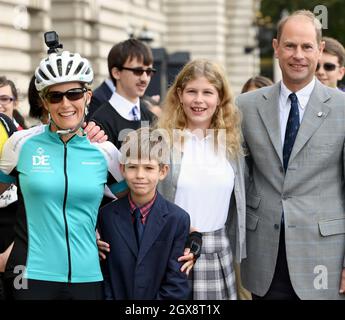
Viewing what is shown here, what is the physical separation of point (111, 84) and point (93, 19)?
1404cm

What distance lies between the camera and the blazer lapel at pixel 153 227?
4727mm

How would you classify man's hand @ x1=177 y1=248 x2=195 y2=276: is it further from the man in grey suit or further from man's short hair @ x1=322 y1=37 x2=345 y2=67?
man's short hair @ x1=322 y1=37 x2=345 y2=67

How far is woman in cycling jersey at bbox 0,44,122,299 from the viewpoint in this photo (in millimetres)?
4445

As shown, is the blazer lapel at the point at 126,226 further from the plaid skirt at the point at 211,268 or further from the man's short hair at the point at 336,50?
the man's short hair at the point at 336,50

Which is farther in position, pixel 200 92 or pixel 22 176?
pixel 200 92

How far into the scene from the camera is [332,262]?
5.18m

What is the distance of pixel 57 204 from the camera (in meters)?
4.45

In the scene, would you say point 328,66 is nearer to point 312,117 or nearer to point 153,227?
point 312,117

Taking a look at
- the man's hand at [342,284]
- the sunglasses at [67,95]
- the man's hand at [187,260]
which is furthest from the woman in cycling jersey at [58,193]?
the man's hand at [342,284]

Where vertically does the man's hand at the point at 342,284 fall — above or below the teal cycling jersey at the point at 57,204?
below

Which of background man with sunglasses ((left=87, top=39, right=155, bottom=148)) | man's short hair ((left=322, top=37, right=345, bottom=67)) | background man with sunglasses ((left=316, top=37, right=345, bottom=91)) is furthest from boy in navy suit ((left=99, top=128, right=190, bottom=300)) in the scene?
man's short hair ((left=322, top=37, right=345, bottom=67))

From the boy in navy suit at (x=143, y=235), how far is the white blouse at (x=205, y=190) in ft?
0.76

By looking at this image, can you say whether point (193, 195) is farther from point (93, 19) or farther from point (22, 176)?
point (93, 19)
